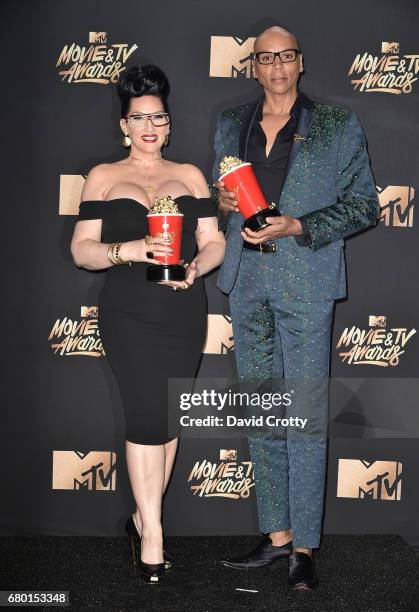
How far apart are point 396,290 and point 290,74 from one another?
4.10 ft

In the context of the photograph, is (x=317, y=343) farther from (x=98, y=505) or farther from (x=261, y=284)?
(x=98, y=505)

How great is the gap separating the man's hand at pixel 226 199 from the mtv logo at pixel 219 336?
83 cm

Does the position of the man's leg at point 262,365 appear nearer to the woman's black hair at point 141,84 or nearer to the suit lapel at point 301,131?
the suit lapel at point 301,131

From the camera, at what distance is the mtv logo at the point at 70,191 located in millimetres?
3582

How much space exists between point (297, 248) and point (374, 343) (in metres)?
0.88

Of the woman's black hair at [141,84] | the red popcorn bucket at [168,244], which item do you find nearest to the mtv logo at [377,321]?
the red popcorn bucket at [168,244]

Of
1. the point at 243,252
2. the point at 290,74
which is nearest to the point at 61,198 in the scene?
the point at 243,252

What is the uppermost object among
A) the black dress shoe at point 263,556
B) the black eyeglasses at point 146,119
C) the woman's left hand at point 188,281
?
the black eyeglasses at point 146,119

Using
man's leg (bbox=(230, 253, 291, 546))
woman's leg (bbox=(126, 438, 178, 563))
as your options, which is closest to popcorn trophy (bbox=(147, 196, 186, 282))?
man's leg (bbox=(230, 253, 291, 546))

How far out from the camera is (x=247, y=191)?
9.14 ft

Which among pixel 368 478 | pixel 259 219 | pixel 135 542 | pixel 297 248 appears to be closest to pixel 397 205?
pixel 297 248

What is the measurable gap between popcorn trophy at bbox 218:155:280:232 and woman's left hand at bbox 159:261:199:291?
0.30 meters

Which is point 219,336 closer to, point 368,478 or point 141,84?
point 368,478

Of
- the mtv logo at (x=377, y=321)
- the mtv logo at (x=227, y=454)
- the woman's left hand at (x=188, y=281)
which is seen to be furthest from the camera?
the mtv logo at (x=227, y=454)
